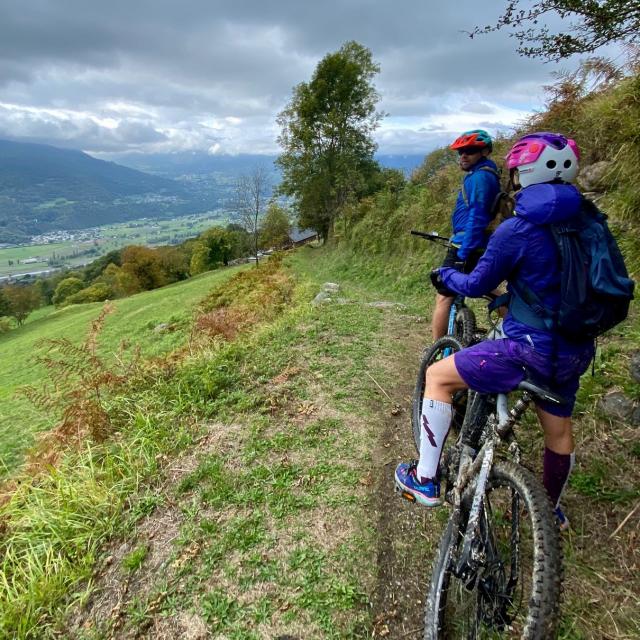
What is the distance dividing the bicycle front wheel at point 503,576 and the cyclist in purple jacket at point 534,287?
52 centimetres

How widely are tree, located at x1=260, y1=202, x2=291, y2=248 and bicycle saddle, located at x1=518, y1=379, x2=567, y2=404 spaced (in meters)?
48.9

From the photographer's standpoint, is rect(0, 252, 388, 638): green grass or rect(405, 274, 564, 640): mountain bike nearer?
rect(405, 274, 564, 640): mountain bike

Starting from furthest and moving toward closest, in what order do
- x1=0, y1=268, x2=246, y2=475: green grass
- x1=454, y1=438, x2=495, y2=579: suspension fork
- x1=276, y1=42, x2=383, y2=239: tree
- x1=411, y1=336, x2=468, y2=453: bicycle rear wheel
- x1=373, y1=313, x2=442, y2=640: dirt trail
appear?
x1=276, y1=42, x2=383, y2=239: tree < x1=0, y1=268, x2=246, y2=475: green grass < x1=411, y1=336, x2=468, y2=453: bicycle rear wheel < x1=373, y1=313, x2=442, y2=640: dirt trail < x1=454, y1=438, x2=495, y2=579: suspension fork

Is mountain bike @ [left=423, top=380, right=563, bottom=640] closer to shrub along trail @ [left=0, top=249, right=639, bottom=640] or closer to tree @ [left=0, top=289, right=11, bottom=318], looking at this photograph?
shrub along trail @ [left=0, top=249, right=639, bottom=640]

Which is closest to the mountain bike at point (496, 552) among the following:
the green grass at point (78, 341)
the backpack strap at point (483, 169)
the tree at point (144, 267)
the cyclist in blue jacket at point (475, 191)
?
the cyclist in blue jacket at point (475, 191)

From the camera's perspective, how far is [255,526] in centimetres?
349

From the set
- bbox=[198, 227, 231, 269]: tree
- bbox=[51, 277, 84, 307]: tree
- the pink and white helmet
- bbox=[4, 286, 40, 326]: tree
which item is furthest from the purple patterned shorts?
bbox=[51, 277, 84, 307]: tree

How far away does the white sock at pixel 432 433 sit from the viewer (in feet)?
9.07

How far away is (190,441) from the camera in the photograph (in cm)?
477

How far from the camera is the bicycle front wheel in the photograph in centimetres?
177

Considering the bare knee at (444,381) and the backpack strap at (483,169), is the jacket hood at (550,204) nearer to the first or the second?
the bare knee at (444,381)

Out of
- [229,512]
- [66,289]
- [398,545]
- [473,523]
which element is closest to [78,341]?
[229,512]

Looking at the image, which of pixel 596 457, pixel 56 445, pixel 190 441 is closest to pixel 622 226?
pixel 596 457

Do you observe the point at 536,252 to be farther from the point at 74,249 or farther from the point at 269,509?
the point at 74,249
